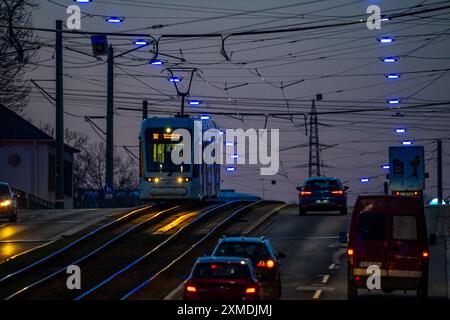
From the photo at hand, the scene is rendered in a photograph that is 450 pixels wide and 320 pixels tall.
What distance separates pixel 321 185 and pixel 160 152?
7.42m

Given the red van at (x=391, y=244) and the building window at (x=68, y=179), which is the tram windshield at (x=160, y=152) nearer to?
the red van at (x=391, y=244)

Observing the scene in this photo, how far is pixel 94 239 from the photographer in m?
40.7

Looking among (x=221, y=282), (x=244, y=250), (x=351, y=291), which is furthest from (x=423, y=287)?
(x=221, y=282)

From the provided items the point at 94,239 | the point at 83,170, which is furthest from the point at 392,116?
the point at 83,170

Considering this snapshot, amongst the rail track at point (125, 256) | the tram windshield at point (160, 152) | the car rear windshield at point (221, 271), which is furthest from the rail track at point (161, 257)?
the car rear windshield at point (221, 271)

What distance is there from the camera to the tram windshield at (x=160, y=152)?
1923 inches

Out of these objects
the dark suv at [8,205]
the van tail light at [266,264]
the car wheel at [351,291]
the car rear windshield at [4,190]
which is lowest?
the car wheel at [351,291]

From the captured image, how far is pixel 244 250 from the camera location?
2725 cm

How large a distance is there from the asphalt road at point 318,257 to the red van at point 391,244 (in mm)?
1531

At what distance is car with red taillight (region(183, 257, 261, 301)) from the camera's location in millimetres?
22703

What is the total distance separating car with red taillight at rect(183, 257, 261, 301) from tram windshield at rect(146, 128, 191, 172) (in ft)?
83.9

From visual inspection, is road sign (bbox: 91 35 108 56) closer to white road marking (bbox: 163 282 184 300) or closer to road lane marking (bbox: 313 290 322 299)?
white road marking (bbox: 163 282 184 300)

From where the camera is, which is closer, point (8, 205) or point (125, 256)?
point (125, 256)

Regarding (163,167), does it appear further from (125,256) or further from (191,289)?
(191,289)
